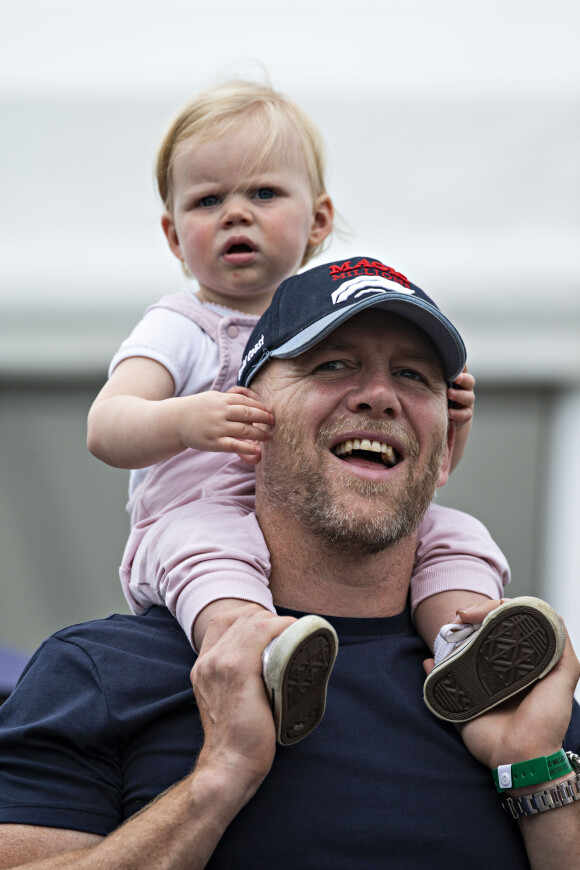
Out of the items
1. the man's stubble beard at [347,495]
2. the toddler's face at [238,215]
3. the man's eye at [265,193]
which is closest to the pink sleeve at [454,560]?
the man's stubble beard at [347,495]

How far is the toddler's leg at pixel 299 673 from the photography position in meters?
1.33

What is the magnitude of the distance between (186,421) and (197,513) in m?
0.19

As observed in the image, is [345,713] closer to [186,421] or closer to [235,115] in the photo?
[186,421]

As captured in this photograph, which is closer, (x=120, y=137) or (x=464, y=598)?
(x=464, y=598)

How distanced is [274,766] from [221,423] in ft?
1.78

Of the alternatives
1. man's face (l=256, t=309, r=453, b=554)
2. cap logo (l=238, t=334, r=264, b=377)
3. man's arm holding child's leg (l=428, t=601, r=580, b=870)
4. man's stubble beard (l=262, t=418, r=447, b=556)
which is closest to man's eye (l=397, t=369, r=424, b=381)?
man's face (l=256, t=309, r=453, b=554)

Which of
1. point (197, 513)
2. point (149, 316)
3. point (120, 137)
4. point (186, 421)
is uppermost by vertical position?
point (120, 137)

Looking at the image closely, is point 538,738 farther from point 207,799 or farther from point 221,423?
point 221,423

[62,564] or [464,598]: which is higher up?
[464,598]

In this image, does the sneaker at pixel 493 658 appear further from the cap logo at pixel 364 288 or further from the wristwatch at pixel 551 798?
the cap logo at pixel 364 288

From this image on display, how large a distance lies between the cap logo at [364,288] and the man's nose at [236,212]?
337 millimetres

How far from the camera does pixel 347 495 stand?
1.71 m

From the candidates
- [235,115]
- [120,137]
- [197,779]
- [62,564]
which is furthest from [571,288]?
[197,779]

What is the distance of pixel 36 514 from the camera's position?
598cm
